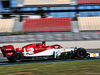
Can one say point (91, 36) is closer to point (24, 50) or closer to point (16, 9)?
point (24, 50)

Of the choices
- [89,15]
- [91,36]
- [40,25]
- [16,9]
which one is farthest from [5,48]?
[16,9]

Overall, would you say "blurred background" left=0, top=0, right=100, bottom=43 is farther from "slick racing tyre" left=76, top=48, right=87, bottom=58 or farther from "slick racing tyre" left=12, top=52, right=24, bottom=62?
"slick racing tyre" left=12, top=52, right=24, bottom=62

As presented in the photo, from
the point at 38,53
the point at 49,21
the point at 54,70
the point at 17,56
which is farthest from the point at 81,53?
the point at 49,21

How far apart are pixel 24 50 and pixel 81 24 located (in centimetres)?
1527

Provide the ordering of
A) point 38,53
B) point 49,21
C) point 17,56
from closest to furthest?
point 17,56 → point 38,53 → point 49,21

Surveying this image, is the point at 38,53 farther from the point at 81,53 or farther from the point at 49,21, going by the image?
the point at 49,21

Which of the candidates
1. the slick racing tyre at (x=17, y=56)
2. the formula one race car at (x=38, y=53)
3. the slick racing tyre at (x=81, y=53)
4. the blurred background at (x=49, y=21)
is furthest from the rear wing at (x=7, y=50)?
the blurred background at (x=49, y=21)

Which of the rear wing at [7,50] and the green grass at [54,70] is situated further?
the rear wing at [7,50]

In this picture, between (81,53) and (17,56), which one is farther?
(81,53)

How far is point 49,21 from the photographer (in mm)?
25938

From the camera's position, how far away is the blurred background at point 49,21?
19438 millimetres

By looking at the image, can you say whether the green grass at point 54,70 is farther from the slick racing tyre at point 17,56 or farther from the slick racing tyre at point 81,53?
the slick racing tyre at point 81,53

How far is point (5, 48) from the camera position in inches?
395

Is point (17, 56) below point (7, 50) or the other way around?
below
